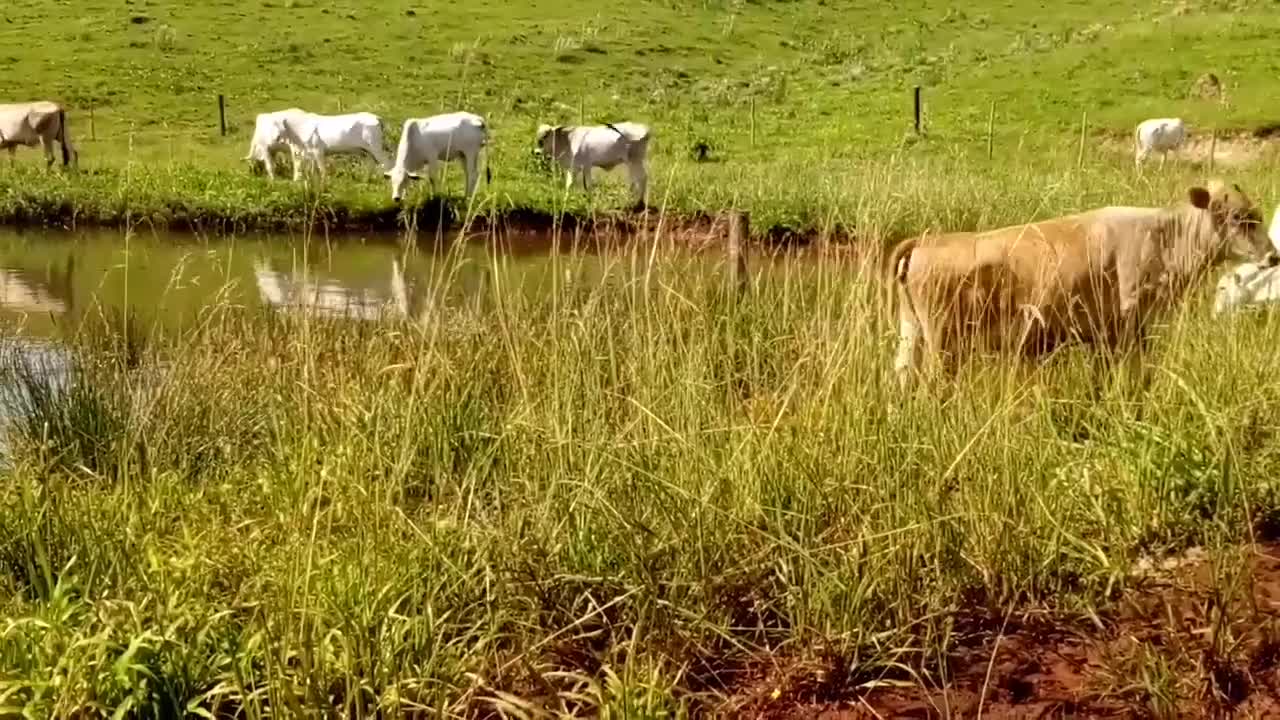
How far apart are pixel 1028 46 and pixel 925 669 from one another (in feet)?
97.9

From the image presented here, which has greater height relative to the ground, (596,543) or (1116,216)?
(1116,216)

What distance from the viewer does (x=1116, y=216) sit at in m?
6.29

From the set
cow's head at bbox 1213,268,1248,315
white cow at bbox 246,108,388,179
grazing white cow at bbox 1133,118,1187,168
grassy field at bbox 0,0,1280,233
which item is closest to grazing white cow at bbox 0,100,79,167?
grassy field at bbox 0,0,1280,233

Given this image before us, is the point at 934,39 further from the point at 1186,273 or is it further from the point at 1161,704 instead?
the point at 1161,704

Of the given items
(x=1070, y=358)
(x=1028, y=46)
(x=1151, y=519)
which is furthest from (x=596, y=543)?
(x=1028, y=46)

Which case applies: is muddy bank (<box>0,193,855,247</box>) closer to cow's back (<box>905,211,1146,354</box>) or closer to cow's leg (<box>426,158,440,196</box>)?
cow's leg (<box>426,158,440,196</box>)

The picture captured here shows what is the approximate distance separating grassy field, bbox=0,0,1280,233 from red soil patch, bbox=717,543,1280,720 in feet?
23.2

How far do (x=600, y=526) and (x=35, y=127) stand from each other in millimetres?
19229

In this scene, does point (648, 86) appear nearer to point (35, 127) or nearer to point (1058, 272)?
point (35, 127)

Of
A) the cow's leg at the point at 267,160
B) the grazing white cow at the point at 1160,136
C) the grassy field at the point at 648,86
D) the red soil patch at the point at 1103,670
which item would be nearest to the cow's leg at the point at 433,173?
the grassy field at the point at 648,86

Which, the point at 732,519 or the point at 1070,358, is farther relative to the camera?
the point at 1070,358

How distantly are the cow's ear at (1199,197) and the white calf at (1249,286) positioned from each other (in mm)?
359

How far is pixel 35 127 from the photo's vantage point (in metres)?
20.0

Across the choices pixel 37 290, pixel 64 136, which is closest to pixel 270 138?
pixel 64 136
